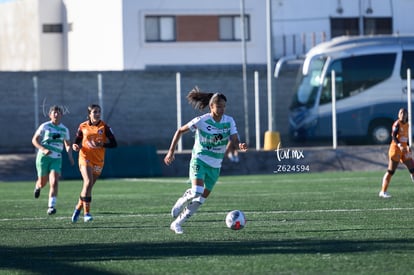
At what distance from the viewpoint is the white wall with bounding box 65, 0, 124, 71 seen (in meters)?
53.5

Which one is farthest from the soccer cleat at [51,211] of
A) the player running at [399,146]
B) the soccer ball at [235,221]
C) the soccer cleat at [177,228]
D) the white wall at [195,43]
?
the white wall at [195,43]

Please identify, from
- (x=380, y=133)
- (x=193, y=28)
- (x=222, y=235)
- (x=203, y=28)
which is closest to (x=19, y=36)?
(x=193, y=28)

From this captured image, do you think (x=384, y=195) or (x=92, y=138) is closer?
(x=92, y=138)

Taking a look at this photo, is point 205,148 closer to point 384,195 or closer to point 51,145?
point 51,145

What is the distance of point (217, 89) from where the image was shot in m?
44.1

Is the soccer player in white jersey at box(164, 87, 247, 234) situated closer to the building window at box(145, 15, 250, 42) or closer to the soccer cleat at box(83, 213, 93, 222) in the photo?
the soccer cleat at box(83, 213, 93, 222)

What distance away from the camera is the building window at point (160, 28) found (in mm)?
54438

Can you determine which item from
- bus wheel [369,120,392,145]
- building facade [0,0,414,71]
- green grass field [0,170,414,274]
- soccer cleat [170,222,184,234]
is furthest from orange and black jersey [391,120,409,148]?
building facade [0,0,414,71]

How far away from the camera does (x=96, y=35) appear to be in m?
54.4

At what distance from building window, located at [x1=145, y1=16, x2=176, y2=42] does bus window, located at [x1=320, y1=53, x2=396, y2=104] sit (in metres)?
15.0

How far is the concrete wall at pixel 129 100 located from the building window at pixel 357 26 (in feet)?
38.0

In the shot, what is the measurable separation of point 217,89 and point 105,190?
18.0m

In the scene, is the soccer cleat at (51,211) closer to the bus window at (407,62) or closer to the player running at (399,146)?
the player running at (399,146)

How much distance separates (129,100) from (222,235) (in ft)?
94.8
